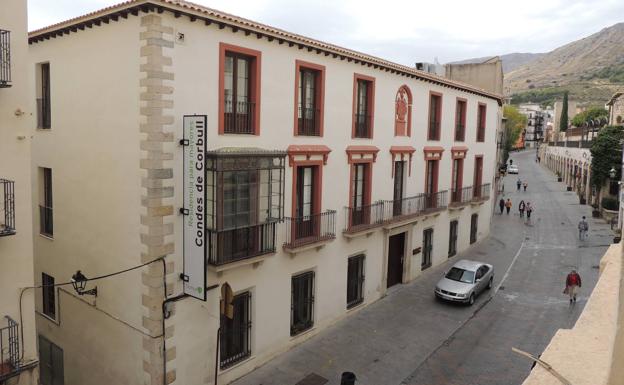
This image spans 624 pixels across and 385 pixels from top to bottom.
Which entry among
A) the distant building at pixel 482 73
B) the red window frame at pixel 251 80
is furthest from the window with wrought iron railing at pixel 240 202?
the distant building at pixel 482 73

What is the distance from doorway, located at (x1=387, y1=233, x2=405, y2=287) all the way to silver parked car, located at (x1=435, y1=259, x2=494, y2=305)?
7.35 ft

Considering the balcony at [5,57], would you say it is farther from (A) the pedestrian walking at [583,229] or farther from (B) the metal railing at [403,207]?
(A) the pedestrian walking at [583,229]

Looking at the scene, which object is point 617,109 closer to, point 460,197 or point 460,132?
point 460,132

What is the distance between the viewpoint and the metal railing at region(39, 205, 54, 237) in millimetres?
15328

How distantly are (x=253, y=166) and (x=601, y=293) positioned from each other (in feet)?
30.8

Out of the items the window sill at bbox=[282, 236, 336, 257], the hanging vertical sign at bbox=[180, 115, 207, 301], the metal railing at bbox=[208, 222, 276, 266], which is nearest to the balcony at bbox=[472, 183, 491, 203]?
the window sill at bbox=[282, 236, 336, 257]

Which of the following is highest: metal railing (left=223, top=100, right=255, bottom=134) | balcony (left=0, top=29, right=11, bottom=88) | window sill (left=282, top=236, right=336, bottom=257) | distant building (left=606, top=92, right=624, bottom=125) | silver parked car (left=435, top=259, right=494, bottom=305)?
distant building (left=606, top=92, right=624, bottom=125)

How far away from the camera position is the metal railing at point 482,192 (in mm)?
28734

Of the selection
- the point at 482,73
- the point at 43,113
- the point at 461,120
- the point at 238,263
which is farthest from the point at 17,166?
Answer: the point at 482,73

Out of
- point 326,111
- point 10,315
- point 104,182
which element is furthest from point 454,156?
point 10,315

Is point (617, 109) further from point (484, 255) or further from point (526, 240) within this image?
point (484, 255)

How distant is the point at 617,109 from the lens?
53438 millimetres

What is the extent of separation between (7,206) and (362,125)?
12138 mm

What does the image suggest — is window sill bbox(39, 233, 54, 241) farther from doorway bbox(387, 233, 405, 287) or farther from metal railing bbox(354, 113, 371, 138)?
doorway bbox(387, 233, 405, 287)
